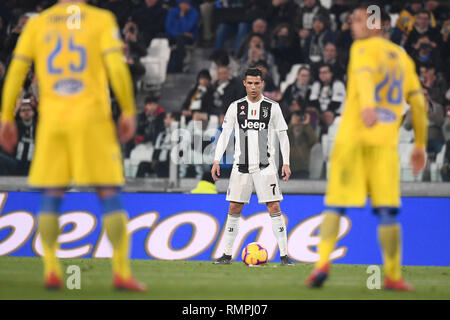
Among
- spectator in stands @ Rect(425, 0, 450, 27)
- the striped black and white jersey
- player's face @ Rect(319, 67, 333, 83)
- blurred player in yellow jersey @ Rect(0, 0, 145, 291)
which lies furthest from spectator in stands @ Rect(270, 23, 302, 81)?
blurred player in yellow jersey @ Rect(0, 0, 145, 291)

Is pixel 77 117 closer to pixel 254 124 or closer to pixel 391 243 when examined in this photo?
pixel 391 243

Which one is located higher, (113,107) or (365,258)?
(113,107)

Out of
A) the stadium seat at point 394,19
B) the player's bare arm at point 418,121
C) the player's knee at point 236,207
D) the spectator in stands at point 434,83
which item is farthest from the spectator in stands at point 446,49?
the player's bare arm at point 418,121

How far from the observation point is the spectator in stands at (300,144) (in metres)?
11.6

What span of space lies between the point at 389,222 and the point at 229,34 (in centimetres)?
1110

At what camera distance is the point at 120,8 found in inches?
676

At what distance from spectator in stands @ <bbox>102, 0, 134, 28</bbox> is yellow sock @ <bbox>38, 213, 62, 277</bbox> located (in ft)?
38.0

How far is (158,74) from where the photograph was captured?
15578 millimetres

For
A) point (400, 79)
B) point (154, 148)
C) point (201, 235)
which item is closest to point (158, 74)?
point (154, 148)

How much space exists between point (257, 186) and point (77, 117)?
4319mm

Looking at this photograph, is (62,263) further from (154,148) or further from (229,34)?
(229,34)

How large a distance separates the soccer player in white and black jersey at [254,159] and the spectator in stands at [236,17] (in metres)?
6.46

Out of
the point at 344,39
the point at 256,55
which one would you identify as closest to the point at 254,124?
the point at 256,55

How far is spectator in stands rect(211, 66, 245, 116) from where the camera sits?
1327 centimetres
